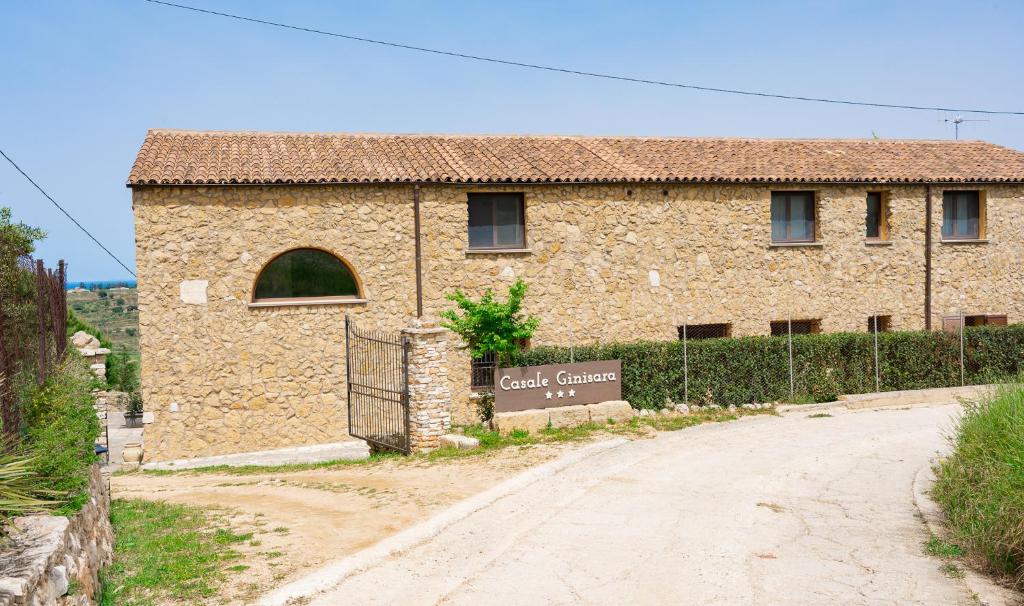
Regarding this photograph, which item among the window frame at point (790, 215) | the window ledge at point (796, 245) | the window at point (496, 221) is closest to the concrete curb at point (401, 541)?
the window at point (496, 221)

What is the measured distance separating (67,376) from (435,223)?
9806 millimetres

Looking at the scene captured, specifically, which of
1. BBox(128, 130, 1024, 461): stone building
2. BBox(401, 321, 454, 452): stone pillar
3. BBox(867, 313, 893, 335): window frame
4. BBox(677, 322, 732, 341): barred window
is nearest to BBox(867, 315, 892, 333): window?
BBox(867, 313, 893, 335): window frame

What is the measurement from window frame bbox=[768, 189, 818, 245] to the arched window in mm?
10347

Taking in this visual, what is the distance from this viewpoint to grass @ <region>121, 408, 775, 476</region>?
13.5 meters

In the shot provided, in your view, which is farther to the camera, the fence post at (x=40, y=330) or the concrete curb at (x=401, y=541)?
the fence post at (x=40, y=330)

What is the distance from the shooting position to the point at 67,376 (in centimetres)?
941

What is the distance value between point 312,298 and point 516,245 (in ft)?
15.5

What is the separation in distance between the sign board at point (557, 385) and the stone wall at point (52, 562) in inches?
334

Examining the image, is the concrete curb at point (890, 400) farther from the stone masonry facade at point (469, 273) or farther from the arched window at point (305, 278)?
the arched window at point (305, 278)

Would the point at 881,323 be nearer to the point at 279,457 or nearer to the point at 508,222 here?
the point at 508,222

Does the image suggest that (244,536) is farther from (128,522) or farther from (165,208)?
(165,208)

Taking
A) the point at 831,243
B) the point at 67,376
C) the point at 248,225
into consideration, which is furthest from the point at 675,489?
the point at 831,243

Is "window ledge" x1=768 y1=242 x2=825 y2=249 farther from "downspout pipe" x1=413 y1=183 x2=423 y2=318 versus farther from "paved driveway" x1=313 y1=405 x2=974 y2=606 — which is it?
"downspout pipe" x1=413 y1=183 x2=423 y2=318

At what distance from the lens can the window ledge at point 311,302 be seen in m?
17.1
